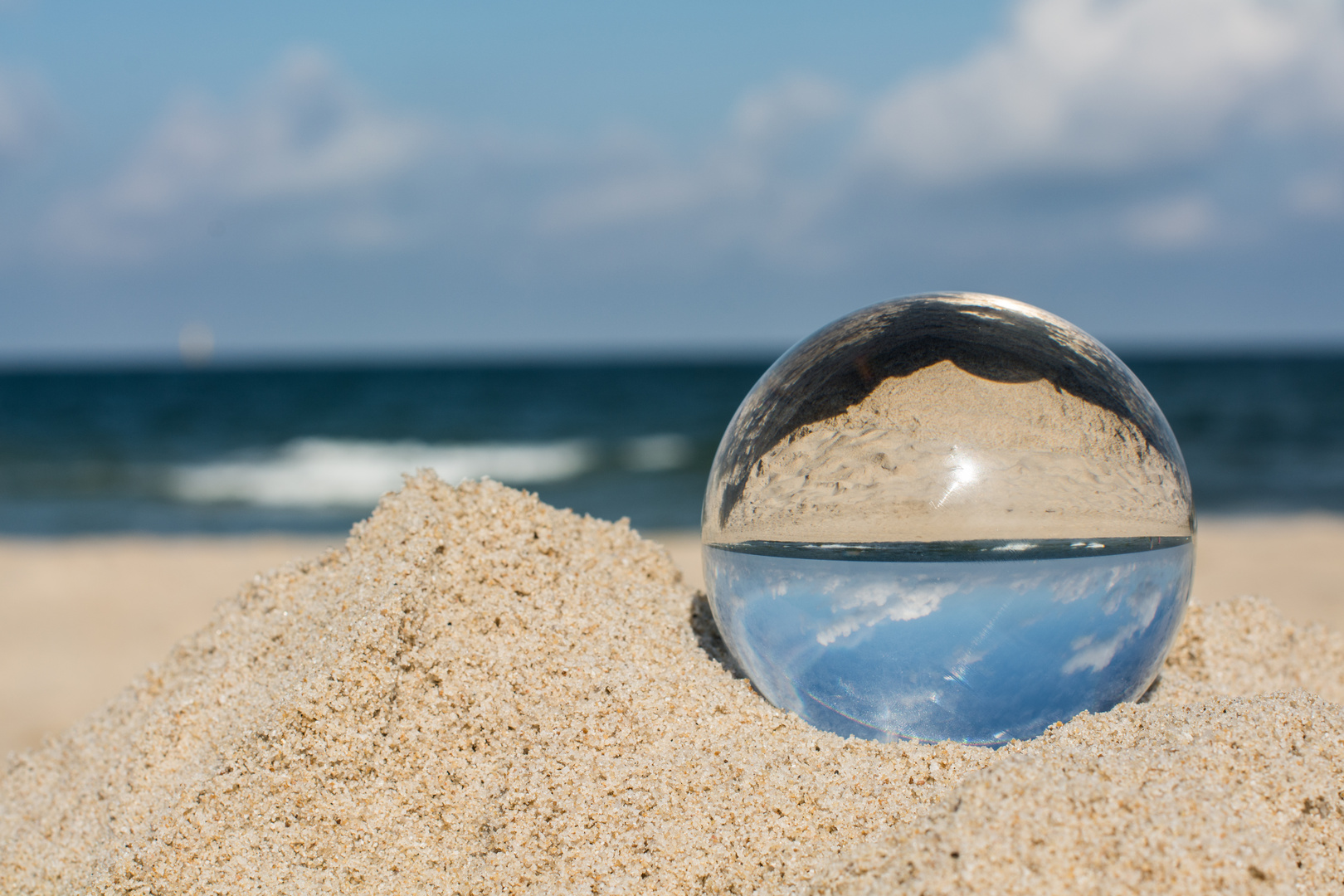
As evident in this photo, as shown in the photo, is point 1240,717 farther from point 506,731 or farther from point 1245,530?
point 1245,530

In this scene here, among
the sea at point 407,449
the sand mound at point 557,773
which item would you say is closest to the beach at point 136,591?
the sand mound at point 557,773

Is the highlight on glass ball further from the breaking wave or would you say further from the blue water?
the breaking wave

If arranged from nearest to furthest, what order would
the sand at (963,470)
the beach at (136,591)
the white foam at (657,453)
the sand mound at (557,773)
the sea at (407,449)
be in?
1. the sand mound at (557,773)
2. the sand at (963,470)
3. the beach at (136,591)
4. the sea at (407,449)
5. the white foam at (657,453)

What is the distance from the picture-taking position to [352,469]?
18.1 meters

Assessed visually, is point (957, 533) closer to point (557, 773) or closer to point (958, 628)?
point (958, 628)

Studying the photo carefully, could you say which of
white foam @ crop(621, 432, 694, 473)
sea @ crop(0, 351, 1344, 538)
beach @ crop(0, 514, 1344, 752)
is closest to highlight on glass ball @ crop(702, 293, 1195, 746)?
beach @ crop(0, 514, 1344, 752)

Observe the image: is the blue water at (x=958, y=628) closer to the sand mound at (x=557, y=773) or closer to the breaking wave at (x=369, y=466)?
the sand mound at (x=557, y=773)

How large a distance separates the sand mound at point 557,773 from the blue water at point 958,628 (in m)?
0.09

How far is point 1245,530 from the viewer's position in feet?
31.7

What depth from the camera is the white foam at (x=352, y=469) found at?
1509 cm

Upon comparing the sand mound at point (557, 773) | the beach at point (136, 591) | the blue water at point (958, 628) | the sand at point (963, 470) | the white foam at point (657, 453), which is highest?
the sand at point (963, 470)

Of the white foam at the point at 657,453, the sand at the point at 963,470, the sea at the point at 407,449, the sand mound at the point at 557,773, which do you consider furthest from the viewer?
the white foam at the point at 657,453

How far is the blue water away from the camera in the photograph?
1882 mm

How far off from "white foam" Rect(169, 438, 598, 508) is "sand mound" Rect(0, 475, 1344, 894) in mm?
10952
